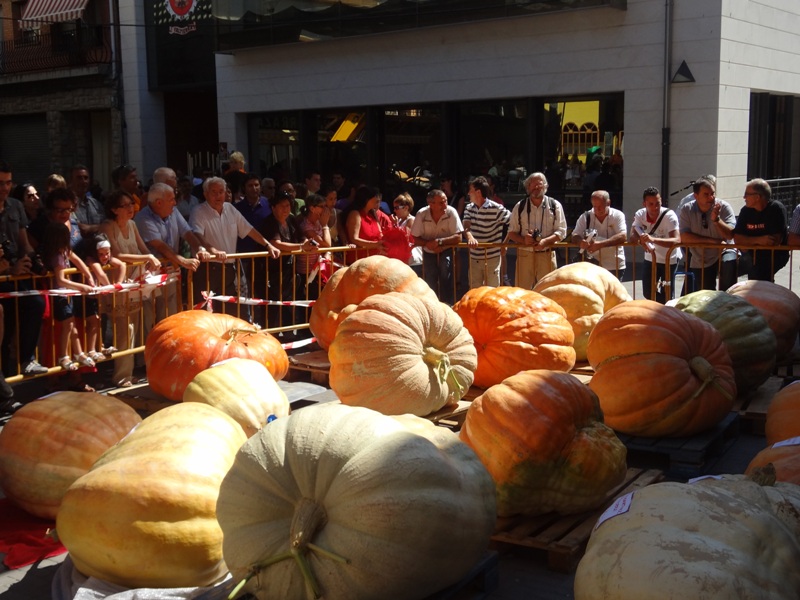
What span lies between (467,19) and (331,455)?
14.6 m

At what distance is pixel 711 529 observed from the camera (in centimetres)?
268

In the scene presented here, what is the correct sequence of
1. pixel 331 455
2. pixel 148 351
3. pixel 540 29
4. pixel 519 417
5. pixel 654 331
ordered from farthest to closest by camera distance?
1. pixel 540 29
2. pixel 148 351
3. pixel 654 331
4. pixel 519 417
5. pixel 331 455

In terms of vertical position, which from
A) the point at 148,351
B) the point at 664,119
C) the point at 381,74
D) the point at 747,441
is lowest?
the point at 747,441

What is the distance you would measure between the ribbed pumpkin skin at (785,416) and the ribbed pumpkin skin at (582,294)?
211 centimetres

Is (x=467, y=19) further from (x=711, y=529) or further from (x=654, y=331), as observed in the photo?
(x=711, y=529)

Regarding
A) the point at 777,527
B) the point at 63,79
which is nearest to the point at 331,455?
the point at 777,527

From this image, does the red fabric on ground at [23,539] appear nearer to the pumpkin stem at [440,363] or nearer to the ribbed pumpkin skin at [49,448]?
the ribbed pumpkin skin at [49,448]

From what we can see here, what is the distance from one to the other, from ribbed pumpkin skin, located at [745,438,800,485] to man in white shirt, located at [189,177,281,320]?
5640mm

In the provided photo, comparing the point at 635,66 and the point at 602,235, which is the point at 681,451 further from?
the point at 635,66

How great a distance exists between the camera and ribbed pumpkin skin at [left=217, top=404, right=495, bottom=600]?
2.98 metres

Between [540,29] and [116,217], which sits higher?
[540,29]

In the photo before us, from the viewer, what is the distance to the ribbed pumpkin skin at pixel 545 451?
13.8 ft

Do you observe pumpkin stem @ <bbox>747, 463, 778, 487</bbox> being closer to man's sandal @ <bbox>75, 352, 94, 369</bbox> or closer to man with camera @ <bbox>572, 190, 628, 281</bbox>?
man's sandal @ <bbox>75, 352, 94, 369</bbox>

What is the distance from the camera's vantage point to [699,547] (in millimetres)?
2615
